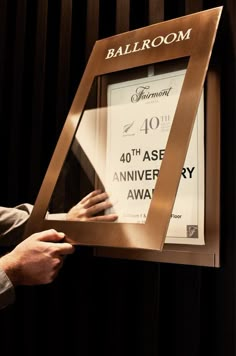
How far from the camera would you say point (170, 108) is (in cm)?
122

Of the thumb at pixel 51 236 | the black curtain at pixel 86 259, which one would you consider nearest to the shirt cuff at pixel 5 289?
the thumb at pixel 51 236

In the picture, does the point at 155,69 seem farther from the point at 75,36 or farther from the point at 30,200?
the point at 30,200

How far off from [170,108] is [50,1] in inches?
34.8

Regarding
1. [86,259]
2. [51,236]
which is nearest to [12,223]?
[86,259]

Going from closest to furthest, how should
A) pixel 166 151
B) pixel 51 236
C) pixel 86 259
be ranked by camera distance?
pixel 166 151 < pixel 51 236 < pixel 86 259

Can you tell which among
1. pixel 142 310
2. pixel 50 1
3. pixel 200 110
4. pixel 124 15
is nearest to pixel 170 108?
pixel 200 110

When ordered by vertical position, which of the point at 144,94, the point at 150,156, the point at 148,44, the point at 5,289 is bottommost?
the point at 5,289

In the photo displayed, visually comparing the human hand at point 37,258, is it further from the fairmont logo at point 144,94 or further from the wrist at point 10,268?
the fairmont logo at point 144,94

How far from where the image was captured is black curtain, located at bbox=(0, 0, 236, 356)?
1.31m

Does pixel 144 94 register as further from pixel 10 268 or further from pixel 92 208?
pixel 10 268

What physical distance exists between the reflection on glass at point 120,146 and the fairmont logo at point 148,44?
6 cm

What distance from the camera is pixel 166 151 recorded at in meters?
1.14

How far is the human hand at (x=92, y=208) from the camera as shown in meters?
1.26

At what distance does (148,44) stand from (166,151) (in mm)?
372
